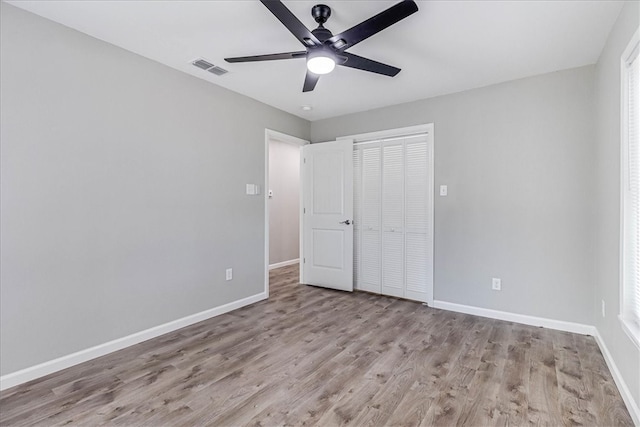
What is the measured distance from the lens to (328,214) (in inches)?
181

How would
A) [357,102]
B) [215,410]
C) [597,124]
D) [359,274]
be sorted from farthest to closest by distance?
[359,274] < [357,102] < [597,124] < [215,410]

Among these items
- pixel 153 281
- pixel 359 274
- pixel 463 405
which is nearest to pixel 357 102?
pixel 359 274

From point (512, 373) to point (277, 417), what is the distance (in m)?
1.67

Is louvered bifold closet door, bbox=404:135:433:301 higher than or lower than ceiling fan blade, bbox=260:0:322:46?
lower

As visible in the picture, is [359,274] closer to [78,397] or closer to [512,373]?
[512,373]

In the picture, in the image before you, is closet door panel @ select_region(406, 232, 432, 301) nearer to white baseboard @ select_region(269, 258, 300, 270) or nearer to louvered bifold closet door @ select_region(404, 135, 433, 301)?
louvered bifold closet door @ select_region(404, 135, 433, 301)

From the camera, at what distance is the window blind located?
1928mm

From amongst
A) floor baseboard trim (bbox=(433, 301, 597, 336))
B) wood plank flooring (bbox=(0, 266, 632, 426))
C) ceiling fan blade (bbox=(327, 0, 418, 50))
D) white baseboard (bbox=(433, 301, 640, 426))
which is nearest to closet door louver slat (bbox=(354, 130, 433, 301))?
floor baseboard trim (bbox=(433, 301, 597, 336))

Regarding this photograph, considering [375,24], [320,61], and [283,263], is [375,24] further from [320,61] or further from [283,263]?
[283,263]

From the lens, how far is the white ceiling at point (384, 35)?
2109mm

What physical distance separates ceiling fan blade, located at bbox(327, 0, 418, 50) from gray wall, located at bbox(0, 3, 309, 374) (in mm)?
1856

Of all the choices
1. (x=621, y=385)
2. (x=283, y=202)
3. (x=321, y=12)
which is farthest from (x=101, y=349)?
(x=283, y=202)

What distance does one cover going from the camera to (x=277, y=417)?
1.80m

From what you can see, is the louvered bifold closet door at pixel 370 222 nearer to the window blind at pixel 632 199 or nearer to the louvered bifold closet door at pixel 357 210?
the louvered bifold closet door at pixel 357 210
